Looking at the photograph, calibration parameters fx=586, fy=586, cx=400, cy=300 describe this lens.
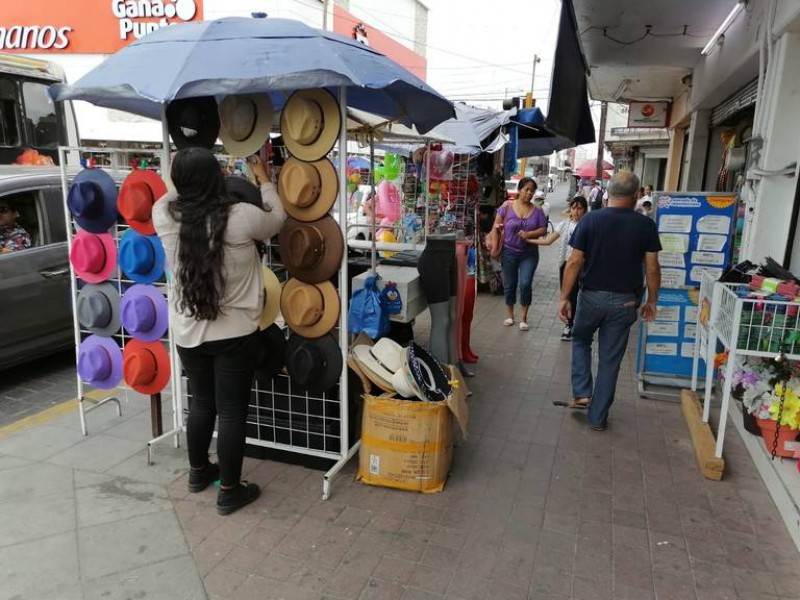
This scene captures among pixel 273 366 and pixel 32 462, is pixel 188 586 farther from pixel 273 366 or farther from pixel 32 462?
pixel 32 462

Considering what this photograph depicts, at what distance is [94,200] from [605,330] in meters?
3.48

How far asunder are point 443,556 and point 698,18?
19.9 feet

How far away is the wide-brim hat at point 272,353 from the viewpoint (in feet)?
11.1

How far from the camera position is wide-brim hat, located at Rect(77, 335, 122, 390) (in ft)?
12.7

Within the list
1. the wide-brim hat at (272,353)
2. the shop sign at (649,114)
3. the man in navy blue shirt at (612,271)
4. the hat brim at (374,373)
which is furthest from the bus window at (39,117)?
the shop sign at (649,114)

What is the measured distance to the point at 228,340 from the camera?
2.95 m

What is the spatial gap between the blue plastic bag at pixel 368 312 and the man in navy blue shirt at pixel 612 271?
1.46 metres

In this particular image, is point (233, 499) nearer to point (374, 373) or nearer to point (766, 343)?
point (374, 373)

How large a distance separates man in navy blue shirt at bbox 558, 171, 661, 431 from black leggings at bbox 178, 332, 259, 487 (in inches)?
94.2

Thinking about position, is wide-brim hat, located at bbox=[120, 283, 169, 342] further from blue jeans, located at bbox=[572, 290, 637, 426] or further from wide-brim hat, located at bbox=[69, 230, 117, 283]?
blue jeans, located at bbox=[572, 290, 637, 426]

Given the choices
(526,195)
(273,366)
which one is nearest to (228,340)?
(273,366)

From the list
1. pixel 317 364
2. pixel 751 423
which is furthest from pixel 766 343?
pixel 317 364

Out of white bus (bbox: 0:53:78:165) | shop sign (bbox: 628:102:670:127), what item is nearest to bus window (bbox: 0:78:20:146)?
white bus (bbox: 0:53:78:165)

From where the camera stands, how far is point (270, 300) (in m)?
3.37
